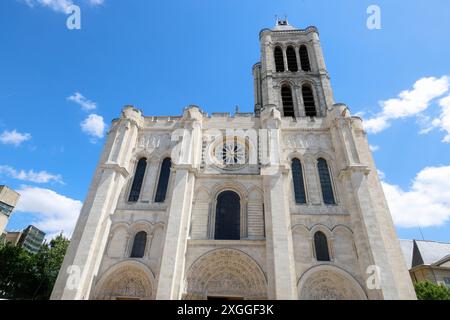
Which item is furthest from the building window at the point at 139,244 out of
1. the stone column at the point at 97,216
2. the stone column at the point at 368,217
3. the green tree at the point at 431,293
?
the green tree at the point at 431,293

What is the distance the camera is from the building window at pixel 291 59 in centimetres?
2544

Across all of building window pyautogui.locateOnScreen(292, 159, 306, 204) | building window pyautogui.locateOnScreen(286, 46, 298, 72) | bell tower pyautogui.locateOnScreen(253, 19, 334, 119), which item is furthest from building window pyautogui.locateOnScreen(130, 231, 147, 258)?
building window pyautogui.locateOnScreen(286, 46, 298, 72)

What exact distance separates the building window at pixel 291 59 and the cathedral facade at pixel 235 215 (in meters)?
9.09

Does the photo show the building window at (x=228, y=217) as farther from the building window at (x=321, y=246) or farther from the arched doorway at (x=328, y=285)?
the building window at (x=321, y=246)

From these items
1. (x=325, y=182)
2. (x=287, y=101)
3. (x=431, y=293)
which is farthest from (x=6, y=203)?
(x=431, y=293)

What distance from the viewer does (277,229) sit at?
515 inches

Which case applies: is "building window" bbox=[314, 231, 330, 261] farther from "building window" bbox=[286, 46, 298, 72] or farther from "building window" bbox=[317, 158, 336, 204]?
"building window" bbox=[286, 46, 298, 72]

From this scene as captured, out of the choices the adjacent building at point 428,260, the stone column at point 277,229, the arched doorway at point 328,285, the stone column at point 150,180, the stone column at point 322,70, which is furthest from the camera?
the adjacent building at point 428,260

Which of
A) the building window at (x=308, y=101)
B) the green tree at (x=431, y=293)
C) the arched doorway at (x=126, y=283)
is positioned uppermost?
the building window at (x=308, y=101)

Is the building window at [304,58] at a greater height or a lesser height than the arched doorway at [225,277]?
greater

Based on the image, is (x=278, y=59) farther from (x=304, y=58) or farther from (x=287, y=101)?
(x=287, y=101)

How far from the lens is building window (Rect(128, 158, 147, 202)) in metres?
16.1

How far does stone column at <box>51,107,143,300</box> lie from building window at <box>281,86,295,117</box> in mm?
12941

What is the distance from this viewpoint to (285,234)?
1290cm
